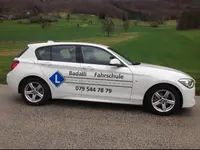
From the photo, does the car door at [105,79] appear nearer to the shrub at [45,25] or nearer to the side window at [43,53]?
the side window at [43,53]

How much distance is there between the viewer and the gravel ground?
5211mm

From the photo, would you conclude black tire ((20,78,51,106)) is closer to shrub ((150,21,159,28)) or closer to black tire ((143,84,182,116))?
black tire ((143,84,182,116))

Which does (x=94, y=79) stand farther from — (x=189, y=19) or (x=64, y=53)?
(x=189, y=19)

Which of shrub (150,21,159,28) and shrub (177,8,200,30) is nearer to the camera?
shrub (177,8,200,30)

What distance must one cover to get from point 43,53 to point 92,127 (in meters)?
2.45

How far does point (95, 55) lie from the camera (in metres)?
7.39

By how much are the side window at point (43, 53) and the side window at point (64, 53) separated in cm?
12

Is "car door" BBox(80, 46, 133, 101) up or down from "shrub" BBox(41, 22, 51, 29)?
down

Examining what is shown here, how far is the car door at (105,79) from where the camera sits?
708cm

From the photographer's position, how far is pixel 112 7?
17141mm

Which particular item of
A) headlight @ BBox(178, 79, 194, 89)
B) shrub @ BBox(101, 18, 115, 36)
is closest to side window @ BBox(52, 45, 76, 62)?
headlight @ BBox(178, 79, 194, 89)

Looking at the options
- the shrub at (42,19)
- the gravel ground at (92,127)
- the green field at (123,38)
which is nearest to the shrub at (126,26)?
the green field at (123,38)

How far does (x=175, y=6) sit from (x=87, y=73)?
11.1 m

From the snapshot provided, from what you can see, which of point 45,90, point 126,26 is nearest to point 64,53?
point 45,90
